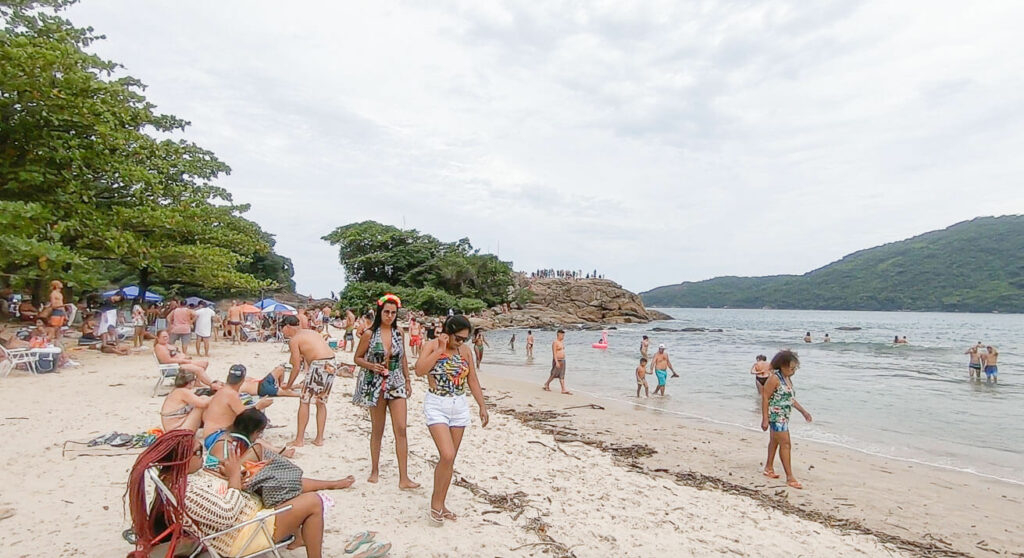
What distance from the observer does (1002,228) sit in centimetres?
13212

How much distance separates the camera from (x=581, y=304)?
64.0 metres

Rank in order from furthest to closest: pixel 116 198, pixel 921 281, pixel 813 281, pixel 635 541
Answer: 1. pixel 813 281
2. pixel 921 281
3. pixel 116 198
4. pixel 635 541

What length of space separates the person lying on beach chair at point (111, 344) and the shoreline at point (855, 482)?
10369 millimetres

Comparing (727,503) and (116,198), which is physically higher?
(116,198)

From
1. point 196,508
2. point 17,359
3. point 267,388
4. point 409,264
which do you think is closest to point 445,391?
point 196,508

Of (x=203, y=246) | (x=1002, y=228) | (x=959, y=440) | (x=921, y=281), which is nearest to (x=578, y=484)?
(x=959, y=440)

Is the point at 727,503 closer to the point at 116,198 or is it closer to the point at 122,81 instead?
the point at 116,198

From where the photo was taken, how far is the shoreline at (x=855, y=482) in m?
5.49

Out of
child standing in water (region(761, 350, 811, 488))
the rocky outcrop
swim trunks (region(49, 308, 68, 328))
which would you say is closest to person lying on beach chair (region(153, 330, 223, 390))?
swim trunks (region(49, 308, 68, 328))

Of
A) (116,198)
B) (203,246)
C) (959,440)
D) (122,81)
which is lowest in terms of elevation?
(959,440)

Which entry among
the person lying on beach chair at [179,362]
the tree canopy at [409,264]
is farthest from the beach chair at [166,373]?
the tree canopy at [409,264]

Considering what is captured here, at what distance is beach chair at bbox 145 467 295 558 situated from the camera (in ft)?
9.16

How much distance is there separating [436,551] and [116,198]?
1341cm

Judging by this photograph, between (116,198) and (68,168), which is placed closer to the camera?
(68,168)
